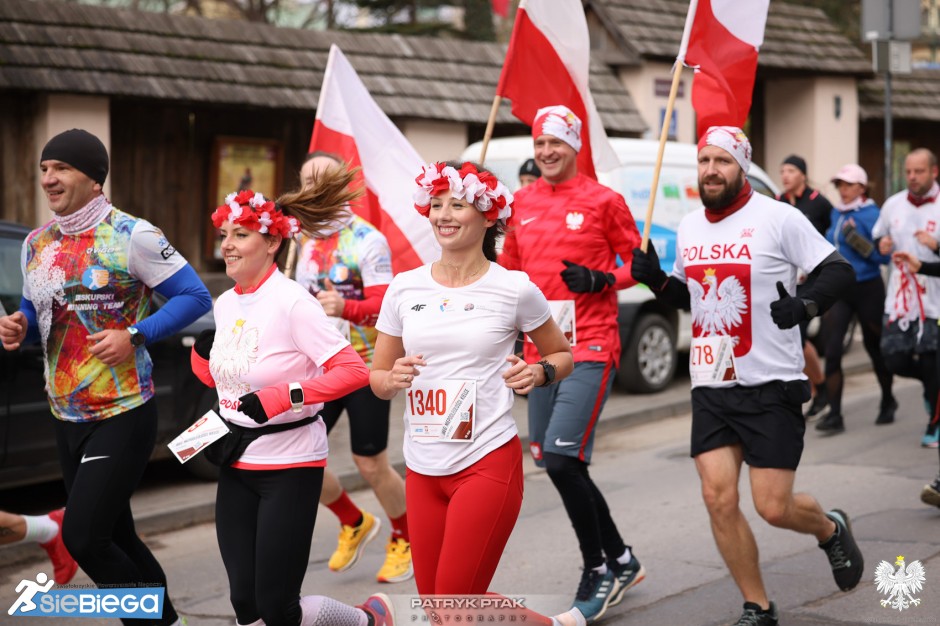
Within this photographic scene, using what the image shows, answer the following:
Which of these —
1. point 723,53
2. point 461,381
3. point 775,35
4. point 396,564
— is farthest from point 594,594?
point 775,35

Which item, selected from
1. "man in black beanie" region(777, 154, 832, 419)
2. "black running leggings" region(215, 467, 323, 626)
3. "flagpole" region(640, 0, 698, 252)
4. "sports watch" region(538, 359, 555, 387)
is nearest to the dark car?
"flagpole" region(640, 0, 698, 252)

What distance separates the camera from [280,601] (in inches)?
172

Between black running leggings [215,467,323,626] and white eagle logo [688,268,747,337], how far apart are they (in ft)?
5.92

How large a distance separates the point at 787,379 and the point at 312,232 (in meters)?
1.95

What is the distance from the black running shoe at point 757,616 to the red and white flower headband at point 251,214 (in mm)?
2331

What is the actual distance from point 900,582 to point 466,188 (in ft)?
9.27

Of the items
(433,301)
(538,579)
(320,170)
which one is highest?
(320,170)

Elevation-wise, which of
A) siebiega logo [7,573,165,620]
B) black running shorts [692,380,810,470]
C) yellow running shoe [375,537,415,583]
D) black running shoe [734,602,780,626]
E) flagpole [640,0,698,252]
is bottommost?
yellow running shoe [375,537,415,583]

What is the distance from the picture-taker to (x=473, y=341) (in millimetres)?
4281

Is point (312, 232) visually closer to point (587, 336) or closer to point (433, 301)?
point (433, 301)

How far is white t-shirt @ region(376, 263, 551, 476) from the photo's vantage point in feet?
14.0

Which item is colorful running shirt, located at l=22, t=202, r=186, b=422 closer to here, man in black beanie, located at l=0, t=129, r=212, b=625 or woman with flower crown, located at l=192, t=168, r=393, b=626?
man in black beanie, located at l=0, t=129, r=212, b=625

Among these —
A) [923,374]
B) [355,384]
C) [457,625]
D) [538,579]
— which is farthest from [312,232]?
[923,374]

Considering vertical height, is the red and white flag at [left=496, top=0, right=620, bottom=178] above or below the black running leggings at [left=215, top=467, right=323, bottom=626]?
above
